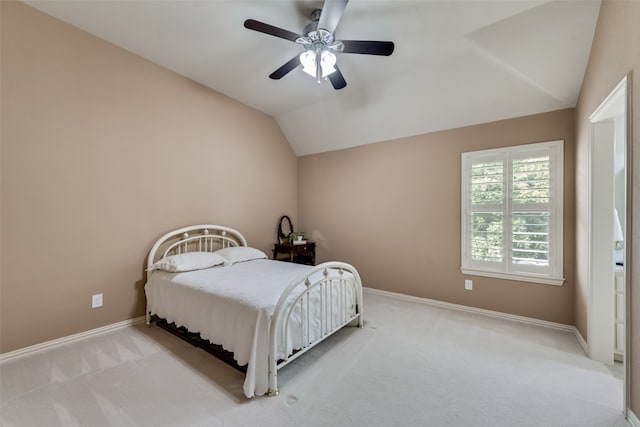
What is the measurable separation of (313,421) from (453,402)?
3.07ft

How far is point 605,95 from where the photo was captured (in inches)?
76.4

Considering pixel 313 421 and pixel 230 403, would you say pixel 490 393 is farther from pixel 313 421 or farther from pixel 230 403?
pixel 230 403

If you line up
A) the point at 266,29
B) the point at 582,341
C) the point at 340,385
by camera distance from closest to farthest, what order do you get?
the point at 340,385, the point at 266,29, the point at 582,341

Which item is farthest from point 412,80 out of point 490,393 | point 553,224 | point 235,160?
point 490,393

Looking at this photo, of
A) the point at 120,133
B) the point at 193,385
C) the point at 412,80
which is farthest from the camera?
the point at 412,80

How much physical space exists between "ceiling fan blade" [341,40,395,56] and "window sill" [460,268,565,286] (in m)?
2.71

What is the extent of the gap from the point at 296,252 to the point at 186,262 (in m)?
1.86

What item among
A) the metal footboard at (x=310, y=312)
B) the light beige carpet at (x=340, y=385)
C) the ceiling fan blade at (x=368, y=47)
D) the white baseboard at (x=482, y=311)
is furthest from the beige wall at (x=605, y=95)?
the metal footboard at (x=310, y=312)

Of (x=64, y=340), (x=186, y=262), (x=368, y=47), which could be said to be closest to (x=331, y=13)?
(x=368, y=47)

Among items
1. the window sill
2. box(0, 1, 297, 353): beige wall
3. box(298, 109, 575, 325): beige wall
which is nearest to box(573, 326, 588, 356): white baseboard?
box(298, 109, 575, 325): beige wall

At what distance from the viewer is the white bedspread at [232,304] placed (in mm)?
1770

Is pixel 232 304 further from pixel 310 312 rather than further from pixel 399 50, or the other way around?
pixel 399 50

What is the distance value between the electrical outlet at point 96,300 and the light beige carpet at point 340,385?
31cm

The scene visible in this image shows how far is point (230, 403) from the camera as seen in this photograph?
5.58 feet
